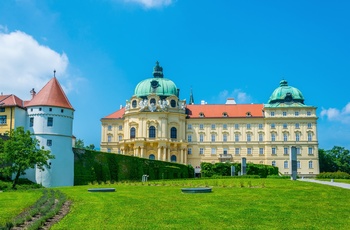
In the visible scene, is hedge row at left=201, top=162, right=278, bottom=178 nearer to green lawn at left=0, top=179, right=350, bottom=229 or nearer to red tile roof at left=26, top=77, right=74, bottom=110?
red tile roof at left=26, top=77, right=74, bottom=110

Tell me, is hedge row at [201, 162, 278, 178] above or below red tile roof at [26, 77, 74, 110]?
below

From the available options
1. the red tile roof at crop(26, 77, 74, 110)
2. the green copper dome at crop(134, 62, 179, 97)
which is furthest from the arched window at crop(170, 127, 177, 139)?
the red tile roof at crop(26, 77, 74, 110)

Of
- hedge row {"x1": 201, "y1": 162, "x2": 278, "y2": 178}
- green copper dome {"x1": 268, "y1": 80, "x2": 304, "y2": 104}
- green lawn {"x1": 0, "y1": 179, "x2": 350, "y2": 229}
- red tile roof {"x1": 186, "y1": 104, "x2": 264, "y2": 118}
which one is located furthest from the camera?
red tile roof {"x1": 186, "y1": 104, "x2": 264, "y2": 118}

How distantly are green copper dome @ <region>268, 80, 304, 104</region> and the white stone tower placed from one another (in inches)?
2161

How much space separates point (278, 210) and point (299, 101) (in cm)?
7959

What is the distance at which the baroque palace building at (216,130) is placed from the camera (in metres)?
92.9

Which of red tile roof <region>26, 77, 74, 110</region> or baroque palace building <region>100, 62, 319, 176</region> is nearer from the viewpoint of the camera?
red tile roof <region>26, 77, 74, 110</region>

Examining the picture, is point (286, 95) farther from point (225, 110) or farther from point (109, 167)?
point (109, 167)

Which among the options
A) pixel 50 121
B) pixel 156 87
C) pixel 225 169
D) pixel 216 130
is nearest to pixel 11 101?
pixel 50 121

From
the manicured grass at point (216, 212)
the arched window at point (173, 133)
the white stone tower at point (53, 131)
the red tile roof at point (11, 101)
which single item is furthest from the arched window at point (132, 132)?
the manicured grass at point (216, 212)

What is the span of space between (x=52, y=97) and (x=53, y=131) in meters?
4.45

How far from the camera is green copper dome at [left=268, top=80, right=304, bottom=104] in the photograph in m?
95.7

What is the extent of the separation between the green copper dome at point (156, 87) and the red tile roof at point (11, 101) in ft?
139

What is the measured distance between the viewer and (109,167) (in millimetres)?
59406
